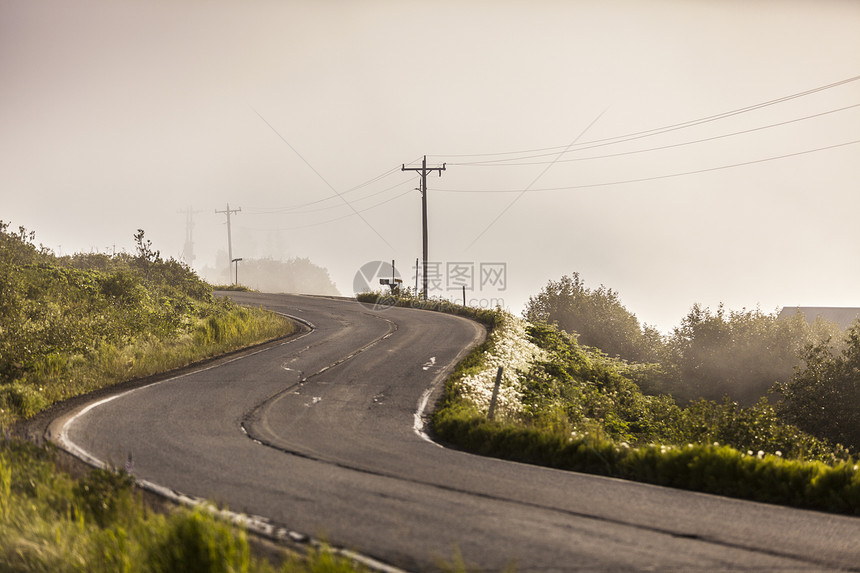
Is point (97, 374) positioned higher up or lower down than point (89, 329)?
lower down

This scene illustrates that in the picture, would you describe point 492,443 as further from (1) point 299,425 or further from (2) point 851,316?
(2) point 851,316

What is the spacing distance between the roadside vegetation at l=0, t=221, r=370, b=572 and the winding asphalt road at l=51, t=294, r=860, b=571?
97 cm

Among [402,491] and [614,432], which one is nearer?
[402,491]

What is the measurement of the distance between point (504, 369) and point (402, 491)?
10.8 m

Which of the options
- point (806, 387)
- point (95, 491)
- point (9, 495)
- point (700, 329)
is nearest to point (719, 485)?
point (95, 491)

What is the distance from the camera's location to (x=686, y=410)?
21.3m

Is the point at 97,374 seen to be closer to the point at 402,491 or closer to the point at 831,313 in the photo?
the point at 402,491

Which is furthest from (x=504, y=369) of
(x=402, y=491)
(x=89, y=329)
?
(x=89, y=329)

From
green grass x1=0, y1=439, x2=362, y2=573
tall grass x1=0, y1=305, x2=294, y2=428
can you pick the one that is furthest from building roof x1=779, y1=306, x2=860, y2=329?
green grass x1=0, y1=439, x2=362, y2=573

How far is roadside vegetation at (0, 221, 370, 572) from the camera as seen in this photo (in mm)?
5730

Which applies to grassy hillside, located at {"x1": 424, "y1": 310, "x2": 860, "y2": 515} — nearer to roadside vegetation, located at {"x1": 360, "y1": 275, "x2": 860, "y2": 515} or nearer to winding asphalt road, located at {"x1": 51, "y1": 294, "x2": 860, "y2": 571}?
roadside vegetation, located at {"x1": 360, "y1": 275, "x2": 860, "y2": 515}

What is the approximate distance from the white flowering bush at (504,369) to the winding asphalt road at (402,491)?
1.32 m

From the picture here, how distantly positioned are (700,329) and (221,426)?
4128cm

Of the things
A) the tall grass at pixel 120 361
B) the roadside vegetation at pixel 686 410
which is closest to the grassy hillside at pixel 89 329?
the tall grass at pixel 120 361
